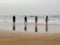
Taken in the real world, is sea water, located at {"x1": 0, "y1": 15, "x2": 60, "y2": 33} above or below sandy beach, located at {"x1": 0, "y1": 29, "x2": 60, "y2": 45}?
above

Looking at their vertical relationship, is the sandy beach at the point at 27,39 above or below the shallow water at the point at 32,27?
below

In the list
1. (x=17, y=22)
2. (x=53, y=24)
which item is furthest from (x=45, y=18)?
(x=17, y=22)

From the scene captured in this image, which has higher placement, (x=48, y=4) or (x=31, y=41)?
(x=48, y=4)

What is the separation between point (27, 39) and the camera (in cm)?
68

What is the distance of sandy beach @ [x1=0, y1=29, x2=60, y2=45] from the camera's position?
669 mm

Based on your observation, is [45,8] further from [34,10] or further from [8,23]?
[8,23]

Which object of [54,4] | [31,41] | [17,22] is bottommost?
[31,41]

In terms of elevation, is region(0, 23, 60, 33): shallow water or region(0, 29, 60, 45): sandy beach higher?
region(0, 23, 60, 33): shallow water

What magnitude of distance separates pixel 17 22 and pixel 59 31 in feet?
0.84

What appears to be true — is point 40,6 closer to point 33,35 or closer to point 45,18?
point 45,18

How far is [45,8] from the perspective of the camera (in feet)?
2.59

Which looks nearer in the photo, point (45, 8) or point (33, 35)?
point (33, 35)

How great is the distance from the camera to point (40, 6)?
790mm

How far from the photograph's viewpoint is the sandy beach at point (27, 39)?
669 millimetres
